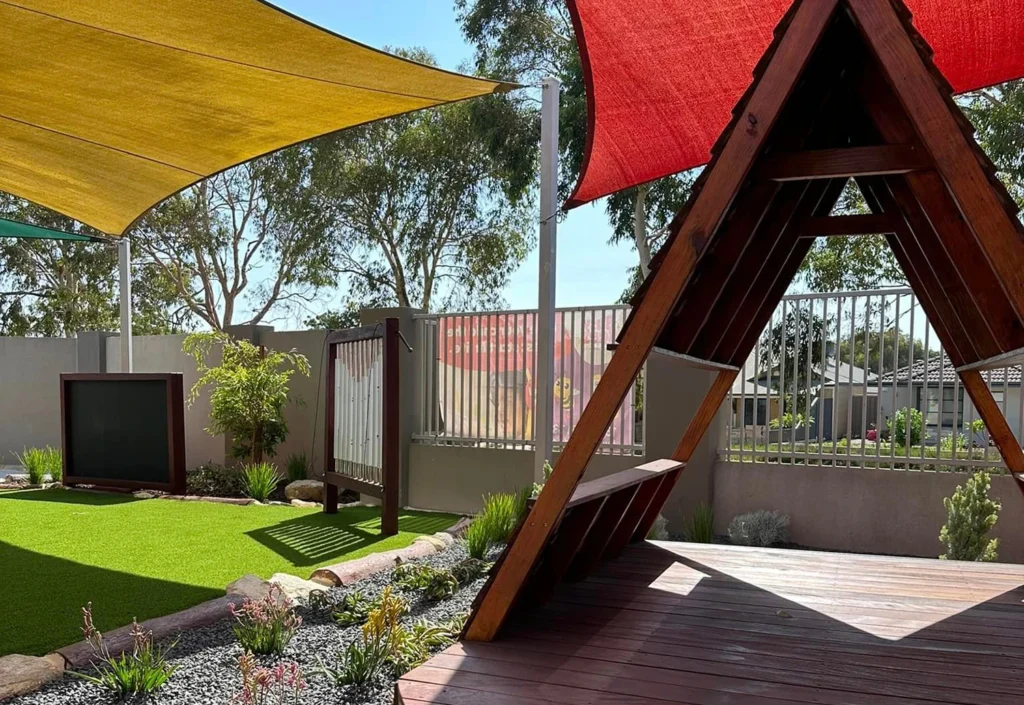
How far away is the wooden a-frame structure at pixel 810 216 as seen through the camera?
220 centimetres

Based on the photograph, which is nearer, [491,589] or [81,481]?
[491,589]

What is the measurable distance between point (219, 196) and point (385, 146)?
5.39 meters

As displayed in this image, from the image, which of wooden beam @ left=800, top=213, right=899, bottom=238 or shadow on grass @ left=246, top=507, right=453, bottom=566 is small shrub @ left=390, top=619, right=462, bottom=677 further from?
wooden beam @ left=800, top=213, right=899, bottom=238

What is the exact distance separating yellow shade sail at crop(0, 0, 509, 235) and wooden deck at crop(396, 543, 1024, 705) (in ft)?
9.04

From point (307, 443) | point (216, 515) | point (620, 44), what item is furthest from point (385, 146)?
point (620, 44)

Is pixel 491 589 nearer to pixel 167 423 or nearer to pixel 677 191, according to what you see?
pixel 167 423

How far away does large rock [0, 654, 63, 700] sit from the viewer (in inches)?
119

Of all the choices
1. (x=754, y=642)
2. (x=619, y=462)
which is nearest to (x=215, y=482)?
(x=619, y=462)

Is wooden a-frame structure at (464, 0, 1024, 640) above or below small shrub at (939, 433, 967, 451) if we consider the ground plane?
above

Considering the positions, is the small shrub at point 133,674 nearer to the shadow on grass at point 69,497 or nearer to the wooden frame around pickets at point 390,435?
the wooden frame around pickets at point 390,435

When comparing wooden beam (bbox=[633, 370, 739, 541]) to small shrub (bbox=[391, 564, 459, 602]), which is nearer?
wooden beam (bbox=[633, 370, 739, 541])

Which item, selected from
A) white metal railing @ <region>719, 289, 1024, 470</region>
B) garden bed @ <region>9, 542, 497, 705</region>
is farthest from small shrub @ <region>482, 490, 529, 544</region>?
white metal railing @ <region>719, 289, 1024, 470</region>

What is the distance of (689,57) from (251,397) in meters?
6.44

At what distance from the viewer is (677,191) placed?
1805 centimetres
